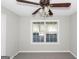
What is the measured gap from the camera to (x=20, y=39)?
8.10 metres

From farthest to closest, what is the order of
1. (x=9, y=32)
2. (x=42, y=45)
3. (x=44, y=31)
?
1. (x=44, y=31)
2. (x=42, y=45)
3. (x=9, y=32)

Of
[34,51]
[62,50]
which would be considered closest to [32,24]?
[34,51]

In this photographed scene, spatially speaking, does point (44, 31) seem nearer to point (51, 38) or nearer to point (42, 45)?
point (51, 38)

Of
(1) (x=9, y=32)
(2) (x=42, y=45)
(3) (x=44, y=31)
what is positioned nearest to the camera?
(1) (x=9, y=32)

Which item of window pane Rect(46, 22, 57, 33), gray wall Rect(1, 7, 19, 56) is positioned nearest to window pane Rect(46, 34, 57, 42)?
window pane Rect(46, 22, 57, 33)

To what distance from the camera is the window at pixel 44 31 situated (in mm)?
8133

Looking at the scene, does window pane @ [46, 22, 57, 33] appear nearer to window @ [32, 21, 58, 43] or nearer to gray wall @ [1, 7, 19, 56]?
window @ [32, 21, 58, 43]

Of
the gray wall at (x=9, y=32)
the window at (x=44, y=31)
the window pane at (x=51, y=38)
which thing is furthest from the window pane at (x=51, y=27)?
the gray wall at (x=9, y=32)

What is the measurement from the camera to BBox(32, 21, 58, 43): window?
8.13 m

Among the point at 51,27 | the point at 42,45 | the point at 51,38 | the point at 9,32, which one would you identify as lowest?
the point at 42,45

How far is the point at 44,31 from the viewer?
26.9 feet

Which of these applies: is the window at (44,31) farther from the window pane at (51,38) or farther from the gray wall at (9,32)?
the gray wall at (9,32)

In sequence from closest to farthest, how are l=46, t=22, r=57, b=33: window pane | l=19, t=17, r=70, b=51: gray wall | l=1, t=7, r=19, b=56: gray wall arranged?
l=1, t=7, r=19, b=56: gray wall → l=19, t=17, r=70, b=51: gray wall → l=46, t=22, r=57, b=33: window pane

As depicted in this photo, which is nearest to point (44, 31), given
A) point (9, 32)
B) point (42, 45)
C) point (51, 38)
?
point (51, 38)
